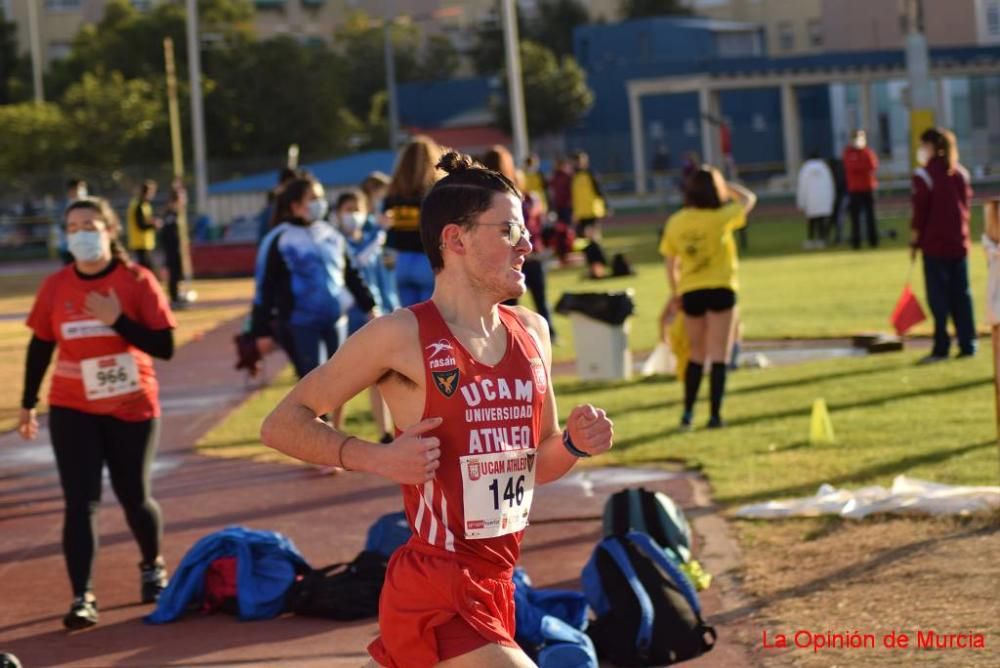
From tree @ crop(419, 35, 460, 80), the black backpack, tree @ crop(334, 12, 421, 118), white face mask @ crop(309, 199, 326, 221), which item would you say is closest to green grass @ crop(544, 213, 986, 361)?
white face mask @ crop(309, 199, 326, 221)

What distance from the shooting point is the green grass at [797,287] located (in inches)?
813

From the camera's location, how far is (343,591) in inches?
328

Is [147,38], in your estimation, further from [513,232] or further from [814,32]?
[513,232]

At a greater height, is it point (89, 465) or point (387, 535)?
point (89, 465)

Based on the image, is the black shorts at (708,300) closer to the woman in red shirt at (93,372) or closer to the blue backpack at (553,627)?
the woman in red shirt at (93,372)

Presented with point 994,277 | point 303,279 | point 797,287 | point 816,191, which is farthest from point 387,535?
point 816,191

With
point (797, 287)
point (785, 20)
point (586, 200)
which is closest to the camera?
point (797, 287)

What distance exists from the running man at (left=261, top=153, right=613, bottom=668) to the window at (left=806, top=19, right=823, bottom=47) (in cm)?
9098

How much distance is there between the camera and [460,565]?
→ 4.71 metres

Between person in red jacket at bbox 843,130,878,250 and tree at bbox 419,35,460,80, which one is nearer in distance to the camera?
person in red jacket at bbox 843,130,878,250

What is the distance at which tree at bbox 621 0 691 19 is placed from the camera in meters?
94.8

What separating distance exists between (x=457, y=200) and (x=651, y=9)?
302ft

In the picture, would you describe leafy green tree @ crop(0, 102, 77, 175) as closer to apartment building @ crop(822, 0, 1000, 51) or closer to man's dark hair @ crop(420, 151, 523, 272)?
apartment building @ crop(822, 0, 1000, 51)

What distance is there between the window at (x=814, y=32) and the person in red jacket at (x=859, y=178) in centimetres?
6147
